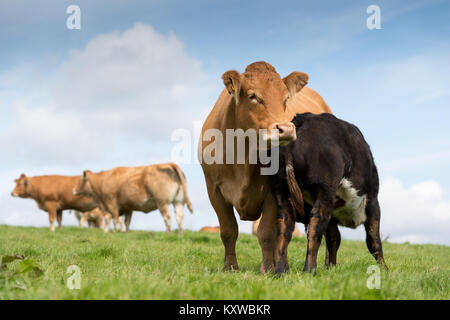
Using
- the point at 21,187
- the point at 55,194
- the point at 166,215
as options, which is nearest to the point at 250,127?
the point at 166,215

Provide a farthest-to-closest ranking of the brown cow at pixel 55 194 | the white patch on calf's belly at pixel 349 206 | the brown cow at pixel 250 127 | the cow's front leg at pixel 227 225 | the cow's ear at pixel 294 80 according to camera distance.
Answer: the brown cow at pixel 55 194
the cow's front leg at pixel 227 225
the cow's ear at pixel 294 80
the white patch on calf's belly at pixel 349 206
the brown cow at pixel 250 127

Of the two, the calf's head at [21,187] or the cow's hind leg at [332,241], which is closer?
the cow's hind leg at [332,241]

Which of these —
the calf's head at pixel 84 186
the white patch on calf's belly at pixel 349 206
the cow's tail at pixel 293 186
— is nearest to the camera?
the cow's tail at pixel 293 186

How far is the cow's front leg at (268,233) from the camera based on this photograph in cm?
524

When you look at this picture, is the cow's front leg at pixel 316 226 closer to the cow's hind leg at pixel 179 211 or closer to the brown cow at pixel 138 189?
the brown cow at pixel 138 189

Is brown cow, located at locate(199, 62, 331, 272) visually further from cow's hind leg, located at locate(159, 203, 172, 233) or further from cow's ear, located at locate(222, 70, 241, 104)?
cow's hind leg, located at locate(159, 203, 172, 233)

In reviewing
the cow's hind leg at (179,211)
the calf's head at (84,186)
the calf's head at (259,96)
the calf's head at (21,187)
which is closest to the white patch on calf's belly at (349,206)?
the calf's head at (259,96)

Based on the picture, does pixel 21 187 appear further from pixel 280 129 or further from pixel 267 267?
pixel 280 129

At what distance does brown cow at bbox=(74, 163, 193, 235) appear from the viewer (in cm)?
1814

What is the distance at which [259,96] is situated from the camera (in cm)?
485

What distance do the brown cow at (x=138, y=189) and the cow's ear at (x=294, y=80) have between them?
38.8 ft

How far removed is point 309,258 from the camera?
14.9ft
